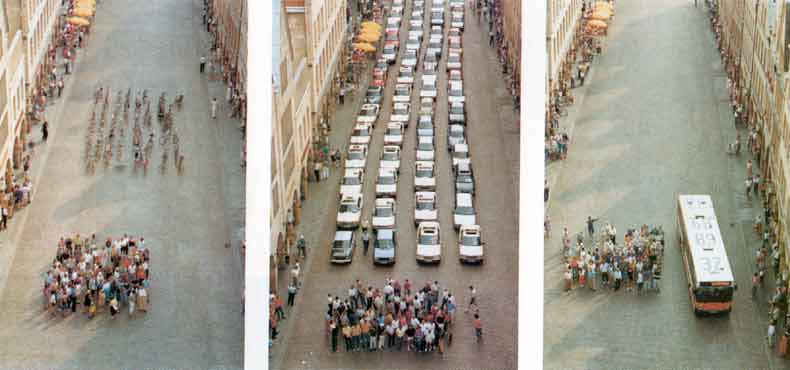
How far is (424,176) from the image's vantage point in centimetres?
7669

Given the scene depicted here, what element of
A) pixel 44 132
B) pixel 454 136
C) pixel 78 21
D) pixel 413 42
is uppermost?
pixel 78 21

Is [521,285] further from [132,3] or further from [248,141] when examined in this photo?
[132,3]

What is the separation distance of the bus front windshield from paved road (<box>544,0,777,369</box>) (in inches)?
33.2

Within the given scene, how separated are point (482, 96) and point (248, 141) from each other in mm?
18445

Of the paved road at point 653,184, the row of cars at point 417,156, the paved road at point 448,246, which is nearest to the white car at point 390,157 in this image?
the row of cars at point 417,156

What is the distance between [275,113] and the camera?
231 ft

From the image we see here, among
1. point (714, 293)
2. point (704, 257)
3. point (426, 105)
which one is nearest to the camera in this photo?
point (714, 293)

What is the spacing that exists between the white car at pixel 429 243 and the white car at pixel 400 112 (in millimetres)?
10035

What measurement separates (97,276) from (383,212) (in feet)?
40.0

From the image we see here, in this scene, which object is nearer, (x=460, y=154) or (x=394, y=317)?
(x=394, y=317)

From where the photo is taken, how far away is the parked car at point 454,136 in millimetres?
79312

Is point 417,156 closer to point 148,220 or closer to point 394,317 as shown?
point 148,220

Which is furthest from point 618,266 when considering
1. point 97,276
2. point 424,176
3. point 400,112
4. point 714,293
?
point 97,276

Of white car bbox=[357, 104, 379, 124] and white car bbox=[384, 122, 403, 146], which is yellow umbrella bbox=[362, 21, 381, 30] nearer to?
white car bbox=[357, 104, 379, 124]
